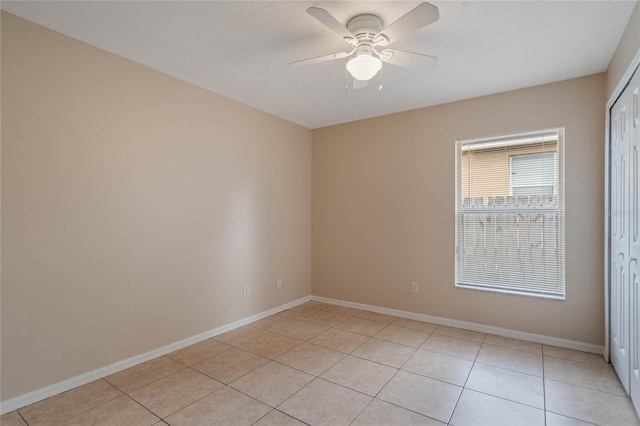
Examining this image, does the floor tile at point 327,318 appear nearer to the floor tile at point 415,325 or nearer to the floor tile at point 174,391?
the floor tile at point 415,325

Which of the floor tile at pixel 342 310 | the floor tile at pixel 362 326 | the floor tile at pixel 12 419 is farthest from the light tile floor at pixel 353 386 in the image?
the floor tile at pixel 342 310

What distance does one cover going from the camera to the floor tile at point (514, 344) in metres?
2.88

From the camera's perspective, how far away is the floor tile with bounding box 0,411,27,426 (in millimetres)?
1868

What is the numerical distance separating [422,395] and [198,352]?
195 cm

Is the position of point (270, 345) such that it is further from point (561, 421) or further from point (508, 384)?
point (561, 421)

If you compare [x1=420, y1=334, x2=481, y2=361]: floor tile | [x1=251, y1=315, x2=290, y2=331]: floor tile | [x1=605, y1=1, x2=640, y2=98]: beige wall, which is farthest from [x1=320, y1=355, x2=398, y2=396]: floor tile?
[x1=605, y1=1, x2=640, y2=98]: beige wall

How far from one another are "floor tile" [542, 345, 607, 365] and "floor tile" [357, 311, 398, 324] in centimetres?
149

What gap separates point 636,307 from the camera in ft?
6.38

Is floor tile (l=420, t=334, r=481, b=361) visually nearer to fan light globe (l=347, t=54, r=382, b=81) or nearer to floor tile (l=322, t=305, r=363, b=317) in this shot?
floor tile (l=322, t=305, r=363, b=317)

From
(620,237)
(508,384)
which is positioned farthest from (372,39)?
(508,384)

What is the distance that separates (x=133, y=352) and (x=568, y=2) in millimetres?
3951

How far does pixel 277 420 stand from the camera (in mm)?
1914

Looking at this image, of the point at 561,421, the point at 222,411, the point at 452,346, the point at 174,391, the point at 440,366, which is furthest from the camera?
the point at 452,346

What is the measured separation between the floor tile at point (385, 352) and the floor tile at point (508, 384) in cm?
54
